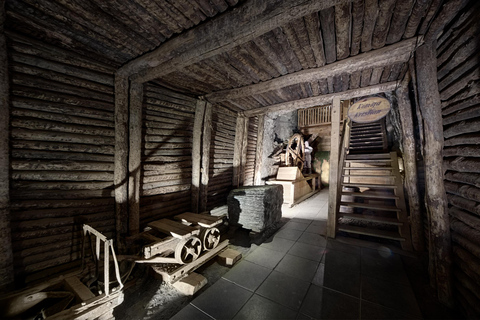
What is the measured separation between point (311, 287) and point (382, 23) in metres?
4.22

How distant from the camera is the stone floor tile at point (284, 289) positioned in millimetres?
2507

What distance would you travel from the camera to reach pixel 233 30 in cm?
250

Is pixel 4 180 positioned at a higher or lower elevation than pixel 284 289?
higher

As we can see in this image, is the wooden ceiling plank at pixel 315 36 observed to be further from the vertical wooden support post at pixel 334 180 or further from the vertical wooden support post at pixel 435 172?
the vertical wooden support post at pixel 334 180

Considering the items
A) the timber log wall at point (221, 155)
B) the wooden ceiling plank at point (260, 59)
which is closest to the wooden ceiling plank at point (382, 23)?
the wooden ceiling plank at point (260, 59)

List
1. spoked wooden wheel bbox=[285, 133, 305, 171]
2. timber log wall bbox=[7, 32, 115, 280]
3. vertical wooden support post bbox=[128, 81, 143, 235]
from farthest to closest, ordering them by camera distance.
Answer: spoked wooden wheel bbox=[285, 133, 305, 171] < vertical wooden support post bbox=[128, 81, 143, 235] < timber log wall bbox=[7, 32, 115, 280]

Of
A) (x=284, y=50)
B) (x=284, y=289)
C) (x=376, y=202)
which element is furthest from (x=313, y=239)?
(x=284, y=50)

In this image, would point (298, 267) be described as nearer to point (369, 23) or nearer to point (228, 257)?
point (228, 257)

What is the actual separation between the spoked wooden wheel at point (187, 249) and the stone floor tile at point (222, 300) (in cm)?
71

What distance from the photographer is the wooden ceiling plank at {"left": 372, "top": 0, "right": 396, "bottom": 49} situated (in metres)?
2.25

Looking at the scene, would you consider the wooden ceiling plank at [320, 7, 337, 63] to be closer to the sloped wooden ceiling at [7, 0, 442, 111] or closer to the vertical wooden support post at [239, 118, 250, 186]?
the sloped wooden ceiling at [7, 0, 442, 111]

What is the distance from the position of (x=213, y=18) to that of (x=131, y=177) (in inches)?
141

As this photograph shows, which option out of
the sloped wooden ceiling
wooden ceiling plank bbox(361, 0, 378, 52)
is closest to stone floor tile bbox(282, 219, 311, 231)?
the sloped wooden ceiling

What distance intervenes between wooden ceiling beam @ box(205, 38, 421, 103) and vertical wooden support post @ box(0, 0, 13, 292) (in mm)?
4338
